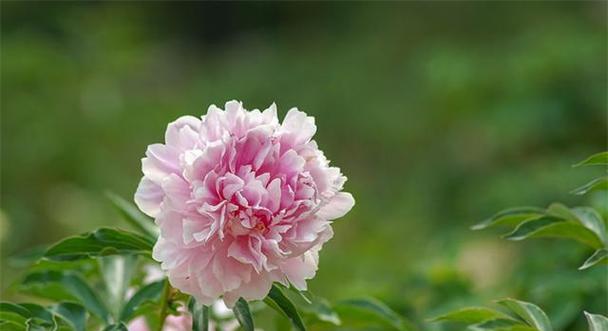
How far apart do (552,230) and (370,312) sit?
0.19 metres

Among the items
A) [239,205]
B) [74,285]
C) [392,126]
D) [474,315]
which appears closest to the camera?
[239,205]

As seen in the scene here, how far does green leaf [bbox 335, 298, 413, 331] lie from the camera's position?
0.99 m

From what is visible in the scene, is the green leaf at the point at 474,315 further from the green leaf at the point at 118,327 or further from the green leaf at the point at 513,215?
the green leaf at the point at 118,327

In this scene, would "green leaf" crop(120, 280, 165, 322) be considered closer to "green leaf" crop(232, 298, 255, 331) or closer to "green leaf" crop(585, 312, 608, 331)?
"green leaf" crop(232, 298, 255, 331)

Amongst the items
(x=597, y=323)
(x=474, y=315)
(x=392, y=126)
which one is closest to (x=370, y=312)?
(x=474, y=315)

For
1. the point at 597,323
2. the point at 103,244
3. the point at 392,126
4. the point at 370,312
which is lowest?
the point at 597,323

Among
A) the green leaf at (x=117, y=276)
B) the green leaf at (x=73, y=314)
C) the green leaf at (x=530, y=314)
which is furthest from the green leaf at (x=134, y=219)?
the green leaf at (x=530, y=314)

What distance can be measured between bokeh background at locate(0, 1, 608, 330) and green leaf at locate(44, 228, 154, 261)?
510mm

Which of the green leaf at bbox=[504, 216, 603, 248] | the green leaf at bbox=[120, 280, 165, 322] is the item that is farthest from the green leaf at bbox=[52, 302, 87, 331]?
the green leaf at bbox=[504, 216, 603, 248]

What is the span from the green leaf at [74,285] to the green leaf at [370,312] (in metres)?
0.22

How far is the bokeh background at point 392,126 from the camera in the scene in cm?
176

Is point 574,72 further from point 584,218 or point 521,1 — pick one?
point 521,1

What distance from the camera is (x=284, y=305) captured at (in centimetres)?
79

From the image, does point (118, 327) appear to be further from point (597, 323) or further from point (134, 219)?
point (597, 323)
